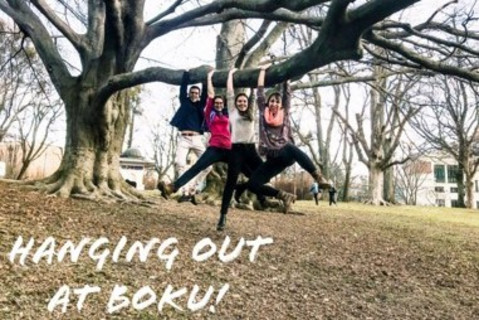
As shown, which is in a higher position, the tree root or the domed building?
the domed building

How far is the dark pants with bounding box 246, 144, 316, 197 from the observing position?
5043mm

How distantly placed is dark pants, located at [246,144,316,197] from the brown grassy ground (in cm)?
77

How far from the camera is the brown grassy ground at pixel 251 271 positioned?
369cm

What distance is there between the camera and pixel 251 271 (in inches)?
187

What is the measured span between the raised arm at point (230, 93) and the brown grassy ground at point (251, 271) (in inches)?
64.8

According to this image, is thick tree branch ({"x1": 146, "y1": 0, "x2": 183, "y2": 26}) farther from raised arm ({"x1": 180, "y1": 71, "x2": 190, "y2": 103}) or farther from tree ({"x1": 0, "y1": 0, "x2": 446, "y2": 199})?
raised arm ({"x1": 180, "y1": 71, "x2": 190, "y2": 103})

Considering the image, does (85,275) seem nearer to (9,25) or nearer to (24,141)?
(9,25)

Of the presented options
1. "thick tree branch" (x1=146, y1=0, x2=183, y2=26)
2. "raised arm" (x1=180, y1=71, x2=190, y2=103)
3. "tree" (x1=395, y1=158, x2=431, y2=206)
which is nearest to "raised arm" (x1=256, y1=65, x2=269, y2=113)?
"raised arm" (x1=180, y1=71, x2=190, y2=103)

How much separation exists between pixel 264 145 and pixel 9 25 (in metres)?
12.1

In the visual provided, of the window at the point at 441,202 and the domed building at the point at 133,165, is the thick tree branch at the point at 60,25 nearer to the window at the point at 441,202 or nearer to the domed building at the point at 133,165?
the domed building at the point at 133,165

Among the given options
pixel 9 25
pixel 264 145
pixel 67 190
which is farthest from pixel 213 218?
pixel 9 25

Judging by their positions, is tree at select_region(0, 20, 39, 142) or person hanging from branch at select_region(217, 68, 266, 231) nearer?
person hanging from branch at select_region(217, 68, 266, 231)

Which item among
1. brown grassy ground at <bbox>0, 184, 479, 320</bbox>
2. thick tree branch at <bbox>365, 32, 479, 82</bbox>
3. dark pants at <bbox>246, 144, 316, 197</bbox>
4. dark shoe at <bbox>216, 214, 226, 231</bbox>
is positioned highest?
thick tree branch at <bbox>365, 32, 479, 82</bbox>

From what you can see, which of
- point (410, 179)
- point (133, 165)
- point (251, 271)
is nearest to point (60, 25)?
point (251, 271)
